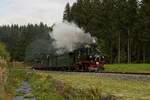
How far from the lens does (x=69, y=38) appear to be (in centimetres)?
6256

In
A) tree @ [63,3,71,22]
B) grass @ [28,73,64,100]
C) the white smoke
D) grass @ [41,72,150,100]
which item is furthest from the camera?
tree @ [63,3,71,22]

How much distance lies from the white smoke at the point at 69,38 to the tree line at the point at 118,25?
24161 mm

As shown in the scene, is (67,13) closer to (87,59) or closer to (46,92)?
(87,59)

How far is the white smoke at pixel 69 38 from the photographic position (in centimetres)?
6156

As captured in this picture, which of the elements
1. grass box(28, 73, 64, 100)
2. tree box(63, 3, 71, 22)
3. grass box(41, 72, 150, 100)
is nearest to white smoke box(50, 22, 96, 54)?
grass box(28, 73, 64, 100)

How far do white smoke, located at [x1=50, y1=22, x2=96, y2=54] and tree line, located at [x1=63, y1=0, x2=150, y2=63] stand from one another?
24.2 metres

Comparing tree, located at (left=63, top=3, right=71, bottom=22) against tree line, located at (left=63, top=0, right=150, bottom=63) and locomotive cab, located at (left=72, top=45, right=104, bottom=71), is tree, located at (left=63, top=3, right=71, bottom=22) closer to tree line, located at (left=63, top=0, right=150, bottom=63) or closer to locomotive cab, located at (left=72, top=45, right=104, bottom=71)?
tree line, located at (left=63, top=0, right=150, bottom=63)

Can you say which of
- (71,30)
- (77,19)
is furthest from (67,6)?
(71,30)

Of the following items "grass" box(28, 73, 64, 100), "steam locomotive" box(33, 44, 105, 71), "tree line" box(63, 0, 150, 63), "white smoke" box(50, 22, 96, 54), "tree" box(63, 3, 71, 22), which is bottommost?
"grass" box(28, 73, 64, 100)

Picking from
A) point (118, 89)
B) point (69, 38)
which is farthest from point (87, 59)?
point (118, 89)

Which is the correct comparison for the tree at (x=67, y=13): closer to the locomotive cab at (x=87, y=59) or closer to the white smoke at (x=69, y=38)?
the white smoke at (x=69, y=38)

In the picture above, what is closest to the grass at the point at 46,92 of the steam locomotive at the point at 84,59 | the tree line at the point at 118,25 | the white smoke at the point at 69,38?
the steam locomotive at the point at 84,59

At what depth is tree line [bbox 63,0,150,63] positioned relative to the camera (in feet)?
309

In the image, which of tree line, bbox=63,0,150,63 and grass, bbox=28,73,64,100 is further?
tree line, bbox=63,0,150,63
